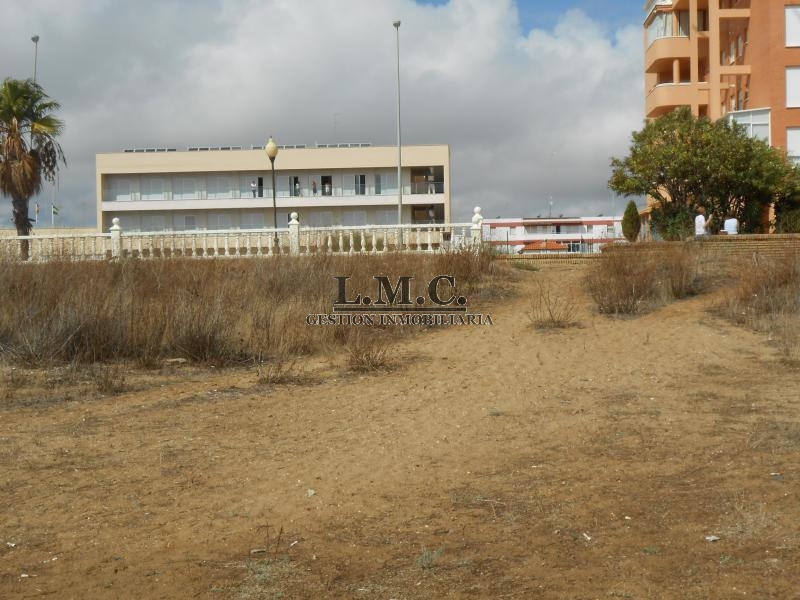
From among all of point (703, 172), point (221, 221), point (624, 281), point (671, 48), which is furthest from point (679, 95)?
point (221, 221)

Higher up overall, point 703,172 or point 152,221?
point 152,221

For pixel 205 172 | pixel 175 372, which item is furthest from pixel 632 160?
pixel 205 172

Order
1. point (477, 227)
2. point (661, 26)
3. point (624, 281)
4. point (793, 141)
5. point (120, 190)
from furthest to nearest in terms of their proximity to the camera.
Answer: point (120, 190), point (661, 26), point (793, 141), point (477, 227), point (624, 281)

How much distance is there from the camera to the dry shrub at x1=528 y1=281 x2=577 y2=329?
45.6 ft

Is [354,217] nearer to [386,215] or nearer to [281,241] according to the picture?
[386,215]

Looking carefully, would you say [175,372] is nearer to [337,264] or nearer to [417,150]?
[337,264]

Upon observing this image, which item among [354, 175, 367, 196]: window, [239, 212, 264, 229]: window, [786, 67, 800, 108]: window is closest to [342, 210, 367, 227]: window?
[354, 175, 367, 196]: window

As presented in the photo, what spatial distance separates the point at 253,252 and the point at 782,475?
684 inches

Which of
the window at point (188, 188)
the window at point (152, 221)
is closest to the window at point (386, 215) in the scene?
the window at point (188, 188)

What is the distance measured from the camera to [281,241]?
70.7ft

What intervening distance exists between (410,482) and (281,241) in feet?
50.5

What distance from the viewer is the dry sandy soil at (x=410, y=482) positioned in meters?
4.86

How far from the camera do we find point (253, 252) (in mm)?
22203

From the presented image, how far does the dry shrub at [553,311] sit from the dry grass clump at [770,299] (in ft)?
8.07
